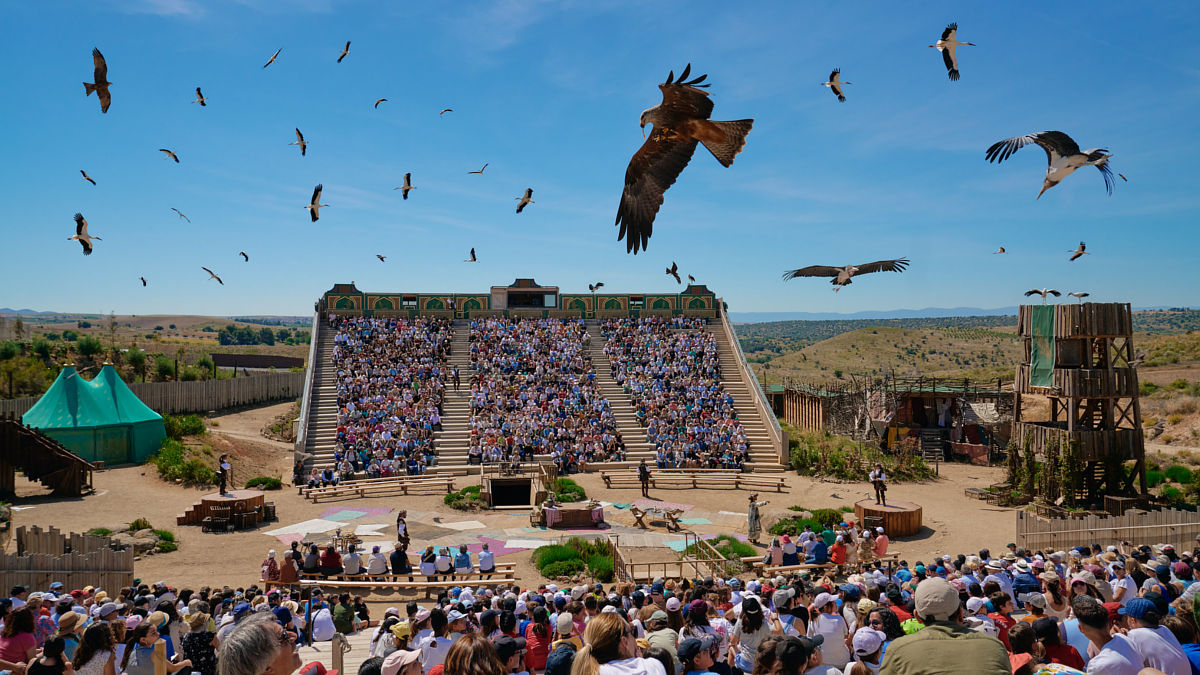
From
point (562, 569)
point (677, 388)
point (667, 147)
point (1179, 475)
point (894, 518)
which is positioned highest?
point (667, 147)

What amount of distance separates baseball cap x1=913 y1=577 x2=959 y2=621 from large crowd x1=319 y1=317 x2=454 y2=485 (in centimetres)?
2299

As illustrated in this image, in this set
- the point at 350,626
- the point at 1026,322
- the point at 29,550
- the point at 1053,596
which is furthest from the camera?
the point at 1026,322

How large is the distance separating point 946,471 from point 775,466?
704 centimetres

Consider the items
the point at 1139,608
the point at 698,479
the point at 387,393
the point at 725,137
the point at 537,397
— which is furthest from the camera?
the point at 537,397

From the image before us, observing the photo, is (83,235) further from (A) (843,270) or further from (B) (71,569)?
(A) (843,270)

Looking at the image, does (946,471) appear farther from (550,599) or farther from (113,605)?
(113,605)

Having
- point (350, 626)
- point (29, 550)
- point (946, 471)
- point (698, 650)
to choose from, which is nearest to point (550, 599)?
point (350, 626)

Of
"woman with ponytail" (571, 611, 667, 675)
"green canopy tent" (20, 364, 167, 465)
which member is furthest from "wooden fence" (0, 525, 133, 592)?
"green canopy tent" (20, 364, 167, 465)

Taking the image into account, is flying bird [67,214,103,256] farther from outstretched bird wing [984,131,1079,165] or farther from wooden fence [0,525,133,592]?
outstretched bird wing [984,131,1079,165]

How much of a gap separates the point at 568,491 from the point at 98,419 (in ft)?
57.7

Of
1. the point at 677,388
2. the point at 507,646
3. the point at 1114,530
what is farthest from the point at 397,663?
the point at 677,388

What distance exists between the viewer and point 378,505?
866 inches

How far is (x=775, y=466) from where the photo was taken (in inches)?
1085

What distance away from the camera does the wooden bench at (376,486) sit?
2291cm
